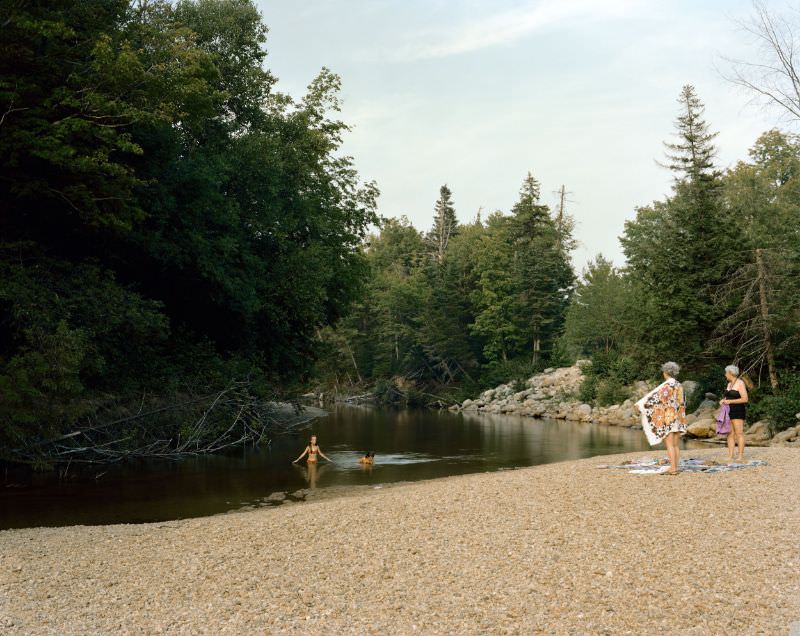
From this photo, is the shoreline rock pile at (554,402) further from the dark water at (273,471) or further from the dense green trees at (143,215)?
the dense green trees at (143,215)

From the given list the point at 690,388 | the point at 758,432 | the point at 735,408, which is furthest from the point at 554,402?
the point at 735,408

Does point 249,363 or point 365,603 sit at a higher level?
point 249,363

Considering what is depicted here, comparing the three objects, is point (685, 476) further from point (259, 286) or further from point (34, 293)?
point (259, 286)

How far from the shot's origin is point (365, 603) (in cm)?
628

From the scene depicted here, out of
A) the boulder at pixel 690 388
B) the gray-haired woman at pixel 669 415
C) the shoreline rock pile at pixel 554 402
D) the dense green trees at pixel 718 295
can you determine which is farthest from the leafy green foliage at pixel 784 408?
the gray-haired woman at pixel 669 415

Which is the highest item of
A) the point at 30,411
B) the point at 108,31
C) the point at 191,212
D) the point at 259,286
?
the point at 108,31

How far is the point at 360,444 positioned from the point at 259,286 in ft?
23.0

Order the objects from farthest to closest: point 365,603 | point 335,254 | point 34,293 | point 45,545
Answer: point 335,254, point 34,293, point 45,545, point 365,603

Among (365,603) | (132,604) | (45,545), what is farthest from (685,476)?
(45,545)

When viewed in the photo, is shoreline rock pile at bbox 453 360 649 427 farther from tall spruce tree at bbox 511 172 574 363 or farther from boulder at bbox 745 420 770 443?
boulder at bbox 745 420 770 443

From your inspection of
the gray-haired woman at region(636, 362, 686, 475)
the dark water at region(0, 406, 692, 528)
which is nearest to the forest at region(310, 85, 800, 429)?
the dark water at region(0, 406, 692, 528)

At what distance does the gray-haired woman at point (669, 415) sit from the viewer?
40.0 feet

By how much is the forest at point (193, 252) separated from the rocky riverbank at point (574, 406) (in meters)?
1.23

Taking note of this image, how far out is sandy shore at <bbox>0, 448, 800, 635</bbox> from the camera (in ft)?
19.3
